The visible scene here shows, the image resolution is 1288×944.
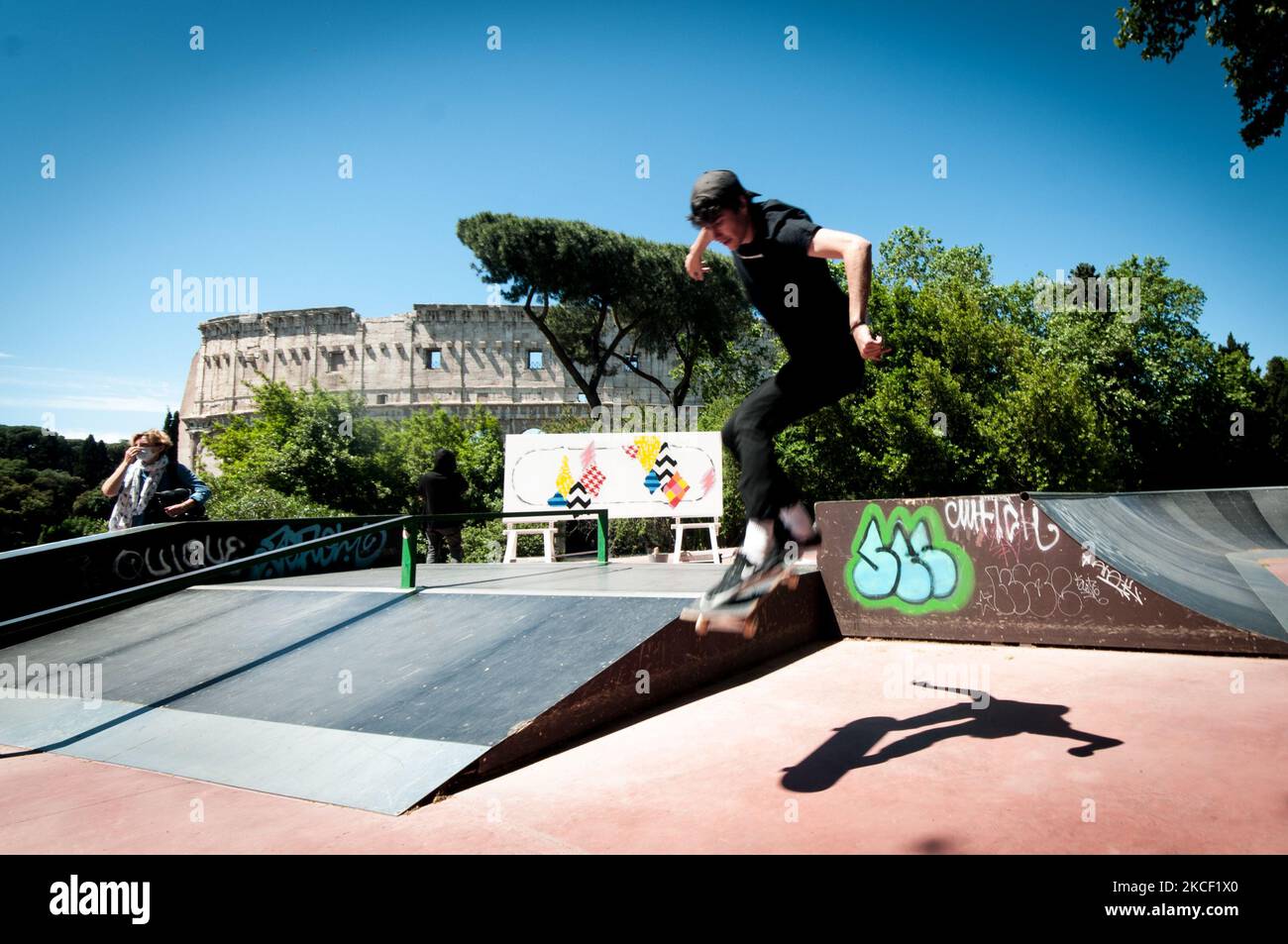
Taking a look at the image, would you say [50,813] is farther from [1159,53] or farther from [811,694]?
[1159,53]

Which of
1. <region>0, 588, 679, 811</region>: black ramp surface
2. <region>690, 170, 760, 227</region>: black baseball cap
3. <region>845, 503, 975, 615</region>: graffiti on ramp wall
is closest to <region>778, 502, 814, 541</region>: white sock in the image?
<region>690, 170, 760, 227</region>: black baseball cap

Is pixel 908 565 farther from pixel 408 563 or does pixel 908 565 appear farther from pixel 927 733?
pixel 408 563

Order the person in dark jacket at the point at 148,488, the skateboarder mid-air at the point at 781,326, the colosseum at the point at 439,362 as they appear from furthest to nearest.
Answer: the colosseum at the point at 439,362 < the person in dark jacket at the point at 148,488 < the skateboarder mid-air at the point at 781,326

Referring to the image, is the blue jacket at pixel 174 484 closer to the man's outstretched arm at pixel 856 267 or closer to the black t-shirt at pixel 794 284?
the black t-shirt at pixel 794 284

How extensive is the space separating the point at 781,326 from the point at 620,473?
11529 mm

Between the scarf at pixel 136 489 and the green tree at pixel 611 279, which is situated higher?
the green tree at pixel 611 279

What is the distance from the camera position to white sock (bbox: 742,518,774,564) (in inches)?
117

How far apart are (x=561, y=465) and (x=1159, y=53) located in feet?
41.0

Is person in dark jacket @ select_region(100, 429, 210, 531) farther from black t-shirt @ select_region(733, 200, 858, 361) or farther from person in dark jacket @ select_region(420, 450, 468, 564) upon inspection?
black t-shirt @ select_region(733, 200, 858, 361)

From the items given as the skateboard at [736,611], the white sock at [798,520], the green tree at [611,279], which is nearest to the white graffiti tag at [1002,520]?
the white sock at [798,520]

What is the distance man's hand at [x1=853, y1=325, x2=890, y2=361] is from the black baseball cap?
768 mm

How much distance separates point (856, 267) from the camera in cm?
263

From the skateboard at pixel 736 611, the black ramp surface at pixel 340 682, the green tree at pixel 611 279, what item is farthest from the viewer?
the green tree at pixel 611 279

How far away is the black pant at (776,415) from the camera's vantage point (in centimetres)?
300
